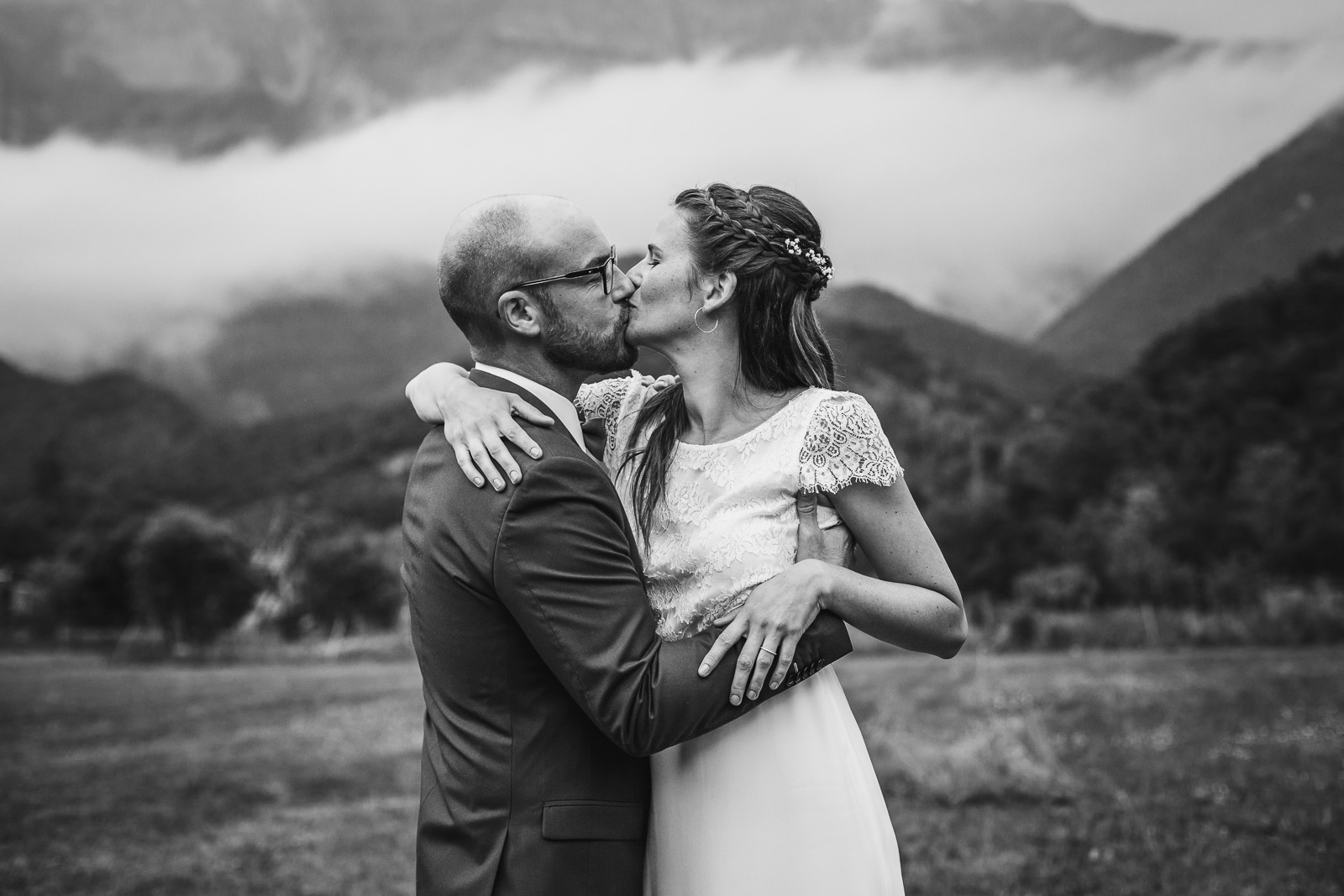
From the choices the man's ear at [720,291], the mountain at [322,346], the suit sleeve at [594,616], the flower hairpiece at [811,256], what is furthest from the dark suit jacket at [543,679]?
the mountain at [322,346]

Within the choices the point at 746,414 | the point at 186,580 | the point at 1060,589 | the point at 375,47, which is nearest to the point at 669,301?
the point at 746,414

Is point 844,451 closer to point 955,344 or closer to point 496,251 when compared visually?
point 496,251

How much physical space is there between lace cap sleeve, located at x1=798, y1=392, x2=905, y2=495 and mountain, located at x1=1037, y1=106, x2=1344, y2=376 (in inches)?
2391

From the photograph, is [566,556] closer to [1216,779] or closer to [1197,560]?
[1216,779]

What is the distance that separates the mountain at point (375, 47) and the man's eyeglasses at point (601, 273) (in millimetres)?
59279

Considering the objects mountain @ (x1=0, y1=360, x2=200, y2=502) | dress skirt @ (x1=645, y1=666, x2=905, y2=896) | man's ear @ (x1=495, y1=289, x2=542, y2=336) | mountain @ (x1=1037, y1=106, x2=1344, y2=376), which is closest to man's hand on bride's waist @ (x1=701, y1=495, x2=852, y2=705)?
dress skirt @ (x1=645, y1=666, x2=905, y2=896)

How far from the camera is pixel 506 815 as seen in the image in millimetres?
2727

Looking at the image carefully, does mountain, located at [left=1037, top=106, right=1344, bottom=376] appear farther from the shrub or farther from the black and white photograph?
the shrub

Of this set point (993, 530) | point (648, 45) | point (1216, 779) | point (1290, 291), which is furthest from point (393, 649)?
point (648, 45)

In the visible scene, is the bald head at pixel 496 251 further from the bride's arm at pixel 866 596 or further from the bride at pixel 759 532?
the bride's arm at pixel 866 596

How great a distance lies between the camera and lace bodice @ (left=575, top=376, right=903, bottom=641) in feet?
10.1

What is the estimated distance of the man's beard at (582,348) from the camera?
315cm

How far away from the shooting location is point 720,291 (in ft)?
11.0

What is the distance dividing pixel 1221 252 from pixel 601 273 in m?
67.3
